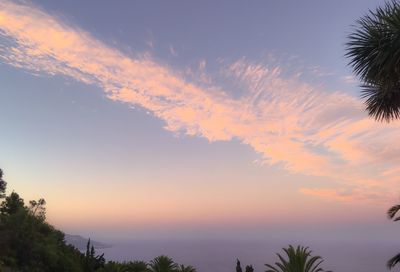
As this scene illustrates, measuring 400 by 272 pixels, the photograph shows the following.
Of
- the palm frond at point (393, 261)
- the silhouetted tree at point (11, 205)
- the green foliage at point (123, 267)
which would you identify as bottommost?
the palm frond at point (393, 261)

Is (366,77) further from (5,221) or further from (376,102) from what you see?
(5,221)

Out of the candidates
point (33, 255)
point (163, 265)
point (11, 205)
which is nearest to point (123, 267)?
point (163, 265)

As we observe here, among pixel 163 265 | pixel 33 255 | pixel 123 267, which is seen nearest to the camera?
pixel 163 265

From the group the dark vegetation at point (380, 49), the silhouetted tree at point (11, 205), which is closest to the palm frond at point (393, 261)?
the dark vegetation at point (380, 49)

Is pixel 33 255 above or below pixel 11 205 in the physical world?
below

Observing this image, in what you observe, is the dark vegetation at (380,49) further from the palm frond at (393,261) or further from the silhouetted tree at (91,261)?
the silhouetted tree at (91,261)

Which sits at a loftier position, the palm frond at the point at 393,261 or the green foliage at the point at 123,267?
the green foliage at the point at 123,267

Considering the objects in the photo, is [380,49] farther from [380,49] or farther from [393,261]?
[393,261]

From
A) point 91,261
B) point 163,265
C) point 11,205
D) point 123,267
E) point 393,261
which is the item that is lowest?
point 393,261

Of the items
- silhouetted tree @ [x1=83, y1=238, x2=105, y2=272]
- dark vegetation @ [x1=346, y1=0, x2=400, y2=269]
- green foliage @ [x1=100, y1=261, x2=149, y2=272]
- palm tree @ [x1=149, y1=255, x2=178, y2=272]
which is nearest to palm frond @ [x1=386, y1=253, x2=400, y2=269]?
dark vegetation @ [x1=346, y1=0, x2=400, y2=269]

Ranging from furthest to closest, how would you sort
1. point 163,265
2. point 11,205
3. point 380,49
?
point 11,205, point 163,265, point 380,49

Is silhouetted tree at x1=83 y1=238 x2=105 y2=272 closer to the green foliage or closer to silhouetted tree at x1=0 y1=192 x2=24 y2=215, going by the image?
the green foliage

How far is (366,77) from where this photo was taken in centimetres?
1134

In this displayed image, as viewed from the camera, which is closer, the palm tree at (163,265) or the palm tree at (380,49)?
the palm tree at (380,49)
